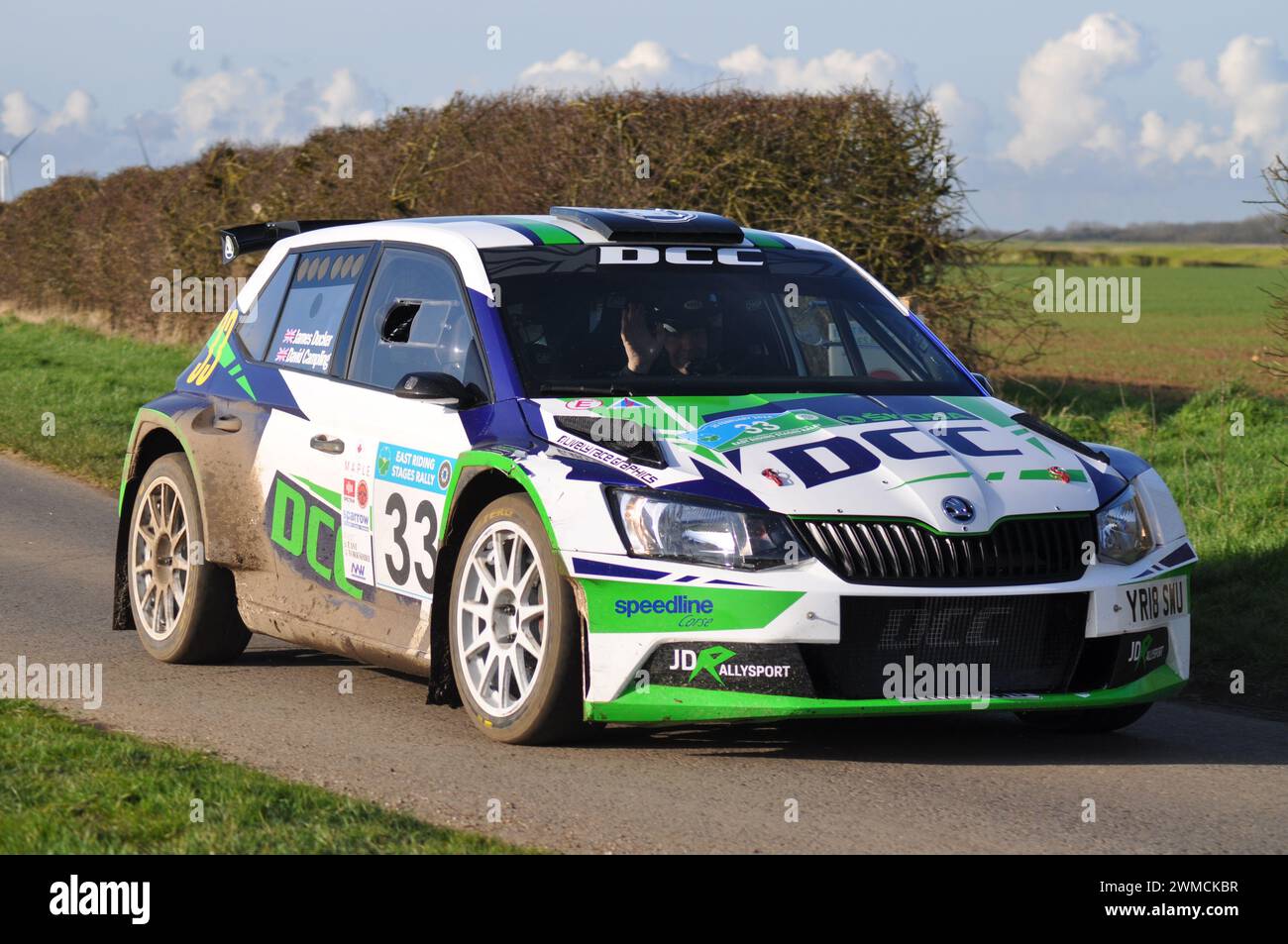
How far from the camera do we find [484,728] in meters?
6.46

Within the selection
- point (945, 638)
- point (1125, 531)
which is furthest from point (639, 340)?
point (1125, 531)

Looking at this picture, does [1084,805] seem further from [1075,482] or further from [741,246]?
[741,246]

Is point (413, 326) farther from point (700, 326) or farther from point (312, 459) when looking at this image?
point (700, 326)

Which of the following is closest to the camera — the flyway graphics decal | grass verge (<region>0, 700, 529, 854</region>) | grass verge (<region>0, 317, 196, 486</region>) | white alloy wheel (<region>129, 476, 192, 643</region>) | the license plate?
grass verge (<region>0, 700, 529, 854</region>)

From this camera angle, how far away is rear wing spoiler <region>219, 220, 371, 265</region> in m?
8.77

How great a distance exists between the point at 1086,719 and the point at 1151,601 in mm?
753

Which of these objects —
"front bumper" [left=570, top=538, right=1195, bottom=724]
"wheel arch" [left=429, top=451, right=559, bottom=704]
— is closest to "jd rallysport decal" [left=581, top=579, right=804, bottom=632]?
"front bumper" [left=570, top=538, right=1195, bottom=724]

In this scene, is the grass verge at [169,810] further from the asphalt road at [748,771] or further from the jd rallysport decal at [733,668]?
the jd rallysport decal at [733,668]

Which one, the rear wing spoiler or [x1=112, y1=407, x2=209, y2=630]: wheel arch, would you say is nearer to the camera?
[x1=112, y1=407, x2=209, y2=630]: wheel arch

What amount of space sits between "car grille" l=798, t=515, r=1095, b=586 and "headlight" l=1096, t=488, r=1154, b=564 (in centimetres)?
21

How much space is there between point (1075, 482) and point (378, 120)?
16.1m

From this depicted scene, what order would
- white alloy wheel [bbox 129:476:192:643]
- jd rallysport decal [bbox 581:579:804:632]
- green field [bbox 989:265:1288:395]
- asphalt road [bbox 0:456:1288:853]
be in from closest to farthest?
asphalt road [bbox 0:456:1288:853]
jd rallysport decal [bbox 581:579:804:632]
white alloy wheel [bbox 129:476:192:643]
green field [bbox 989:265:1288:395]

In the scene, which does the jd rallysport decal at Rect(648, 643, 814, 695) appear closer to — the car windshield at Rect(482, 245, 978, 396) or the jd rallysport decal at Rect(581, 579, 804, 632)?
the jd rallysport decal at Rect(581, 579, 804, 632)
